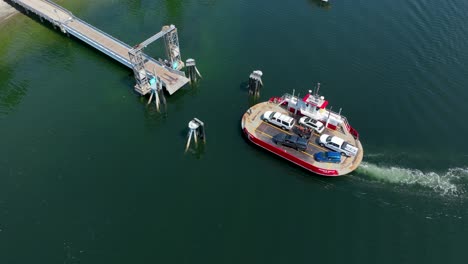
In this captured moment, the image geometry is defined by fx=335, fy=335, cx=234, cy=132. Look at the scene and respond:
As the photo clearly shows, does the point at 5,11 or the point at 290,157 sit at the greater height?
the point at 5,11

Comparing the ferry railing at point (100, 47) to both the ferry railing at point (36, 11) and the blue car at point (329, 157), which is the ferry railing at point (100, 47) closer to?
the ferry railing at point (36, 11)

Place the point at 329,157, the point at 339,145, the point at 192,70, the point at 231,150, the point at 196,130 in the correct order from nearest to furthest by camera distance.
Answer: the point at 329,157, the point at 339,145, the point at 231,150, the point at 196,130, the point at 192,70

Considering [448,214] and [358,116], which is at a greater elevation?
[358,116]

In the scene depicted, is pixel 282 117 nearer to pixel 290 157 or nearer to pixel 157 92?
pixel 290 157

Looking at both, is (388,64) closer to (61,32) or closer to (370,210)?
(370,210)

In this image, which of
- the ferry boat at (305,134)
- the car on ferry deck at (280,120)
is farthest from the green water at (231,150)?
the car on ferry deck at (280,120)

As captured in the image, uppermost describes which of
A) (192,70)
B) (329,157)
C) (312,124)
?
(312,124)

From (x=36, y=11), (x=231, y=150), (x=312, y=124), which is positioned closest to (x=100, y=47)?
(x=36, y=11)

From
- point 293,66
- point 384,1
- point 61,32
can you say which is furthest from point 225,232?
point 384,1
